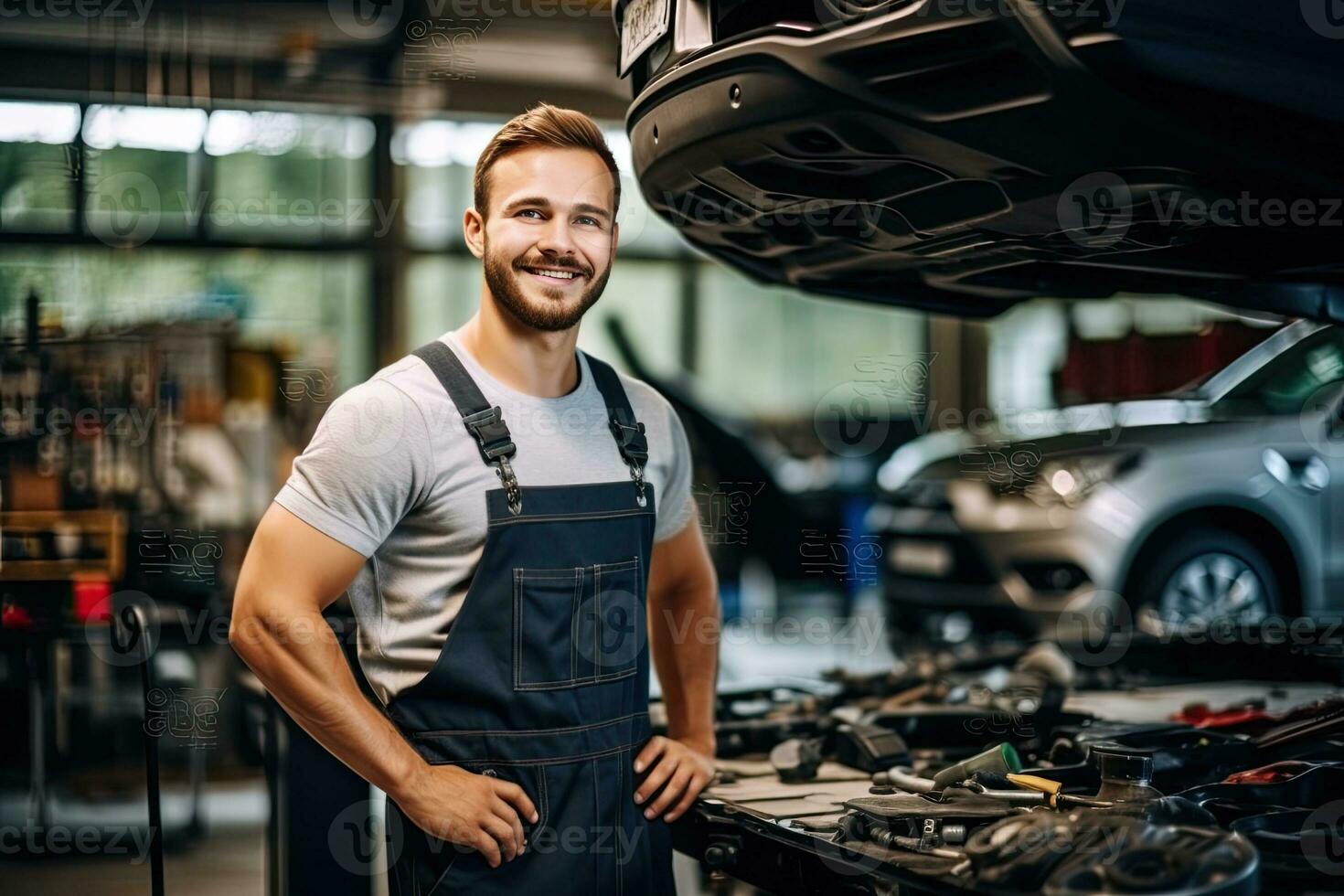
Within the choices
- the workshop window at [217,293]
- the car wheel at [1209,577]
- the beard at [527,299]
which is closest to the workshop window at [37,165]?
the workshop window at [217,293]

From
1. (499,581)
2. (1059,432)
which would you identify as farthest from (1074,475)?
(499,581)

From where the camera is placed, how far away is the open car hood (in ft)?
3.84

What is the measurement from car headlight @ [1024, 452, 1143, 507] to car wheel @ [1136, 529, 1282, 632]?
34 cm

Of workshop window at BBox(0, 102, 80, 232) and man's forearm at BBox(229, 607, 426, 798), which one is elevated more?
workshop window at BBox(0, 102, 80, 232)

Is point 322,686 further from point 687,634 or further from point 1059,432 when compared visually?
point 1059,432

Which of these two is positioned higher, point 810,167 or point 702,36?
point 702,36

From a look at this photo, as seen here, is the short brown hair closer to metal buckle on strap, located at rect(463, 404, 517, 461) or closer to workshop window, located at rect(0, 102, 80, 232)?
metal buckle on strap, located at rect(463, 404, 517, 461)

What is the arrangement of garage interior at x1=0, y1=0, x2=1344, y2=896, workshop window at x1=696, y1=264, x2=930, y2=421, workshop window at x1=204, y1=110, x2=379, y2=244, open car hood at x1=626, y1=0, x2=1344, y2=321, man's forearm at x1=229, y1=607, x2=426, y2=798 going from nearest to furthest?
open car hood at x1=626, y1=0, x2=1344, y2=321 → man's forearm at x1=229, y1=607, x2=426, y2=798 → garage interior at x1=0, y1=0, x2=1344, y2=896 → workshop window at x1=204, y1=110, x2=379, y2=244 → workshop window at x1=696, y1=264, x2=930, y2=421

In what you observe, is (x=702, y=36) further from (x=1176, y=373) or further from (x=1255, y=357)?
(x=1176, y=373)

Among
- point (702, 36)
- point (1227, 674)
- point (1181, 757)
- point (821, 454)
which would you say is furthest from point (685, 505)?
point (821, 454)

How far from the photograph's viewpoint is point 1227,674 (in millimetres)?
2365

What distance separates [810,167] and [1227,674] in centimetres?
149

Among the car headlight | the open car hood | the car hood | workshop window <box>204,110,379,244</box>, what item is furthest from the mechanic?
workshop window <box>204,110,379,244</box>

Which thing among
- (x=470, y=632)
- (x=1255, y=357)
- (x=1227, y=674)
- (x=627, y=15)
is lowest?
(x=1227, y=674)
